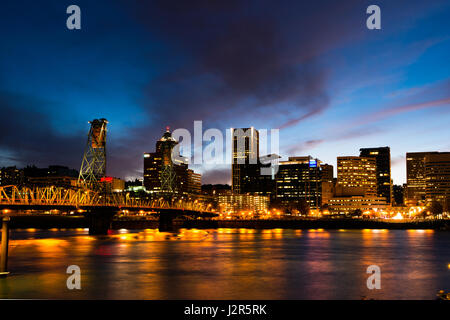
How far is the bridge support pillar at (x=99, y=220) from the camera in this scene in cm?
11675

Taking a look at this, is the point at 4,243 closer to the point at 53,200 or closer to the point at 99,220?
the point at 53,200

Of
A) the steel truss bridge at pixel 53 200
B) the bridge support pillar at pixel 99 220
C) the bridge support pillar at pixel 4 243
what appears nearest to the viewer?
the bridge support pillar at pixel 4 243

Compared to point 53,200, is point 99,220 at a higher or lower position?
lower

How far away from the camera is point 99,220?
11819 cm

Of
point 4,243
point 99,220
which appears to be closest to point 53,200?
point 99,220

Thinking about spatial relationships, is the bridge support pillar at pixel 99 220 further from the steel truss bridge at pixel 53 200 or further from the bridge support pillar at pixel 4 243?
the bridge support pillar at pixel 4 243

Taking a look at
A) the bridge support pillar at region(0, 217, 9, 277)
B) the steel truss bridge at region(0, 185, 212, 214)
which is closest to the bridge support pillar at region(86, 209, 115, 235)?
the steel truss bridge at region(0, 185, 212, 214)

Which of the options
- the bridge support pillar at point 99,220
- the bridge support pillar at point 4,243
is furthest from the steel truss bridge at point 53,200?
the bridge support pillar at point 4,243

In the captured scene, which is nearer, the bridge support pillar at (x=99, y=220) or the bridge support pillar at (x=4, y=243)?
the bridge support pillar at (x=4, y=243)

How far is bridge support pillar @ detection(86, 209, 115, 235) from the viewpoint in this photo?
383 ft

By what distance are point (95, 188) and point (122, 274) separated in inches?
3748
